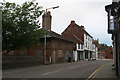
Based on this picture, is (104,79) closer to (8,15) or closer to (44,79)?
(44,79)

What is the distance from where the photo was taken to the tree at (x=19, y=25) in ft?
107

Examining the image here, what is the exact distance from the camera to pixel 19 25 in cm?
3334

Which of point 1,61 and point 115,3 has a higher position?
point 115,3

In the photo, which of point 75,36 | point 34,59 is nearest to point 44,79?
point 34,59

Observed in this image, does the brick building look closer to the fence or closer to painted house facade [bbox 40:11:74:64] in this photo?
painted house facade [bbox 40:11:74:64]

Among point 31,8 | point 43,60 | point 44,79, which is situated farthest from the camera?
point 43,60

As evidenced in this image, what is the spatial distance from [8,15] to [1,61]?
218 inches

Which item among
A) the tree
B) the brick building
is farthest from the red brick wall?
the tree

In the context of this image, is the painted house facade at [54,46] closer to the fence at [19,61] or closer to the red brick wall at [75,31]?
the fence at [19,61]

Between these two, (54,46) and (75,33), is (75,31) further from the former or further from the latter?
(54,46)

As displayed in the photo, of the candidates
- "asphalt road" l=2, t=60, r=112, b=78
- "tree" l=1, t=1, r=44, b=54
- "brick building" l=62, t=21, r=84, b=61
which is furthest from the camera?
"brick building" l=62, t=21, r=84, b=61

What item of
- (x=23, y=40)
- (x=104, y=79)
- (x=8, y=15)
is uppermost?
(x=8, y=15)

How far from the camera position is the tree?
32.5m

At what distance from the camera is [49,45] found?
56000mm
